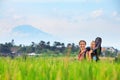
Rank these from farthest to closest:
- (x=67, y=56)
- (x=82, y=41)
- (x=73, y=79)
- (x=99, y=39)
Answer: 1. (x=99, y=39)
2. (x=82, y=41)
3. (x=73, y=79)
4. (x=67, y=56)

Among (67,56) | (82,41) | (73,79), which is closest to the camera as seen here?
(67,56)

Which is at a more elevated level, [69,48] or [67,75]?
[69,48]

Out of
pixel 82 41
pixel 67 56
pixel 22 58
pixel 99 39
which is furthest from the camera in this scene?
pixel 99 39

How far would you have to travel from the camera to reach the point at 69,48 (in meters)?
2.50

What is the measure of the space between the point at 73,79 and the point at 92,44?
674cm

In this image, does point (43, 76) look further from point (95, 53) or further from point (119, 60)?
point (95, 53)

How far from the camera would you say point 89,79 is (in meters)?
2.56

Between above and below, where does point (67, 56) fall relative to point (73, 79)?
above

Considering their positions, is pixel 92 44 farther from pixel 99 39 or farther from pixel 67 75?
pixel 67 75

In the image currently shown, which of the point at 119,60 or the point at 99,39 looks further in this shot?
the point at 99,39

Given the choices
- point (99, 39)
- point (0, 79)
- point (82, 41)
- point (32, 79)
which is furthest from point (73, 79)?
point (99, 39)

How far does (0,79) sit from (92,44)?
6.85 metres

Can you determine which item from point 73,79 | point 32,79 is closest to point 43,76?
point 32,79

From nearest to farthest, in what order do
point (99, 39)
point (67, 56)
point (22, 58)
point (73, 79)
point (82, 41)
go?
point (67, 56)
point (73, 79)
point (22, 58)
point (82, 41)
point (99, 39)
